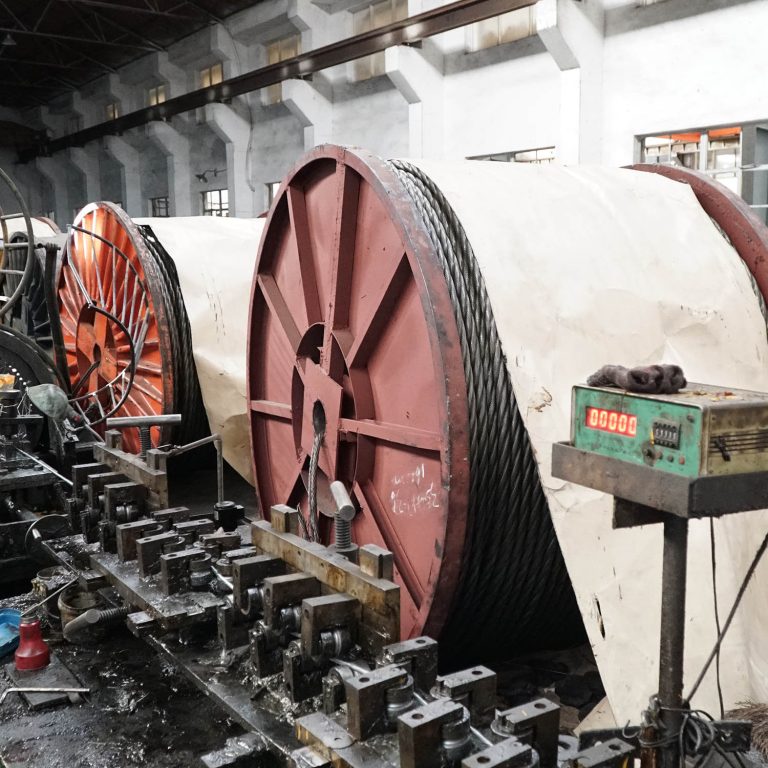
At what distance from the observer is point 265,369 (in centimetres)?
459

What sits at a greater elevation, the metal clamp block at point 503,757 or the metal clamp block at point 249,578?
the metal clamp block at point 249,578

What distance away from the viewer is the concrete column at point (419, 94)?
11430 millimetres

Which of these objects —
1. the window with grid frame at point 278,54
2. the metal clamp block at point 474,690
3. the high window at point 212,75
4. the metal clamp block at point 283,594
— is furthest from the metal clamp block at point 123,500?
the high window at point 212,75

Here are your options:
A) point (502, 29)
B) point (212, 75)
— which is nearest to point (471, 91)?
point (502, 29)

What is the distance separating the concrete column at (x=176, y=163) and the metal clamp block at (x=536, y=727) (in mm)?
17604

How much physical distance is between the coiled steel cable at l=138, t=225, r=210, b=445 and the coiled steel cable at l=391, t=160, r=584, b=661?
2.62 m

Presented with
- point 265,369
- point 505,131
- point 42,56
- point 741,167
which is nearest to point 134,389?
point 265,369

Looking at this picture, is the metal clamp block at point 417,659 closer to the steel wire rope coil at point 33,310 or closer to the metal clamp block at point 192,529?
the metal clamp block at point 192,529

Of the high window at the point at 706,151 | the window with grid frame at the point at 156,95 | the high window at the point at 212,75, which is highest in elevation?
the window with grid frame at the point at 156,95

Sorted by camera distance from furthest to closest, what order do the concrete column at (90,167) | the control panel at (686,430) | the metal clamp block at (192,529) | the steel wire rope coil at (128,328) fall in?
1. the concrete column at (90,167)
2. the steel wire rope coil at (128,328)
3. the metal clamp block at (192,529)
4. the control panel at (686,430)

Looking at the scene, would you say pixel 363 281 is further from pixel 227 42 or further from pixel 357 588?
pixel 227 42

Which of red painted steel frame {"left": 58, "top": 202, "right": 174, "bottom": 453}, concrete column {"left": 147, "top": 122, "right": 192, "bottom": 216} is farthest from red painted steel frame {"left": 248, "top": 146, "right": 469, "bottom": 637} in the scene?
concrete column {"left": 147, "top": 122, "right": 192, "bottom": 216}

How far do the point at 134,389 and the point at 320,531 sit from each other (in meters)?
2.70

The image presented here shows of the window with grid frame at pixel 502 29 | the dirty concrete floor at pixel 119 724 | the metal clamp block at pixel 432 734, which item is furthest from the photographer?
the window with grid frame at pixel 502 29
